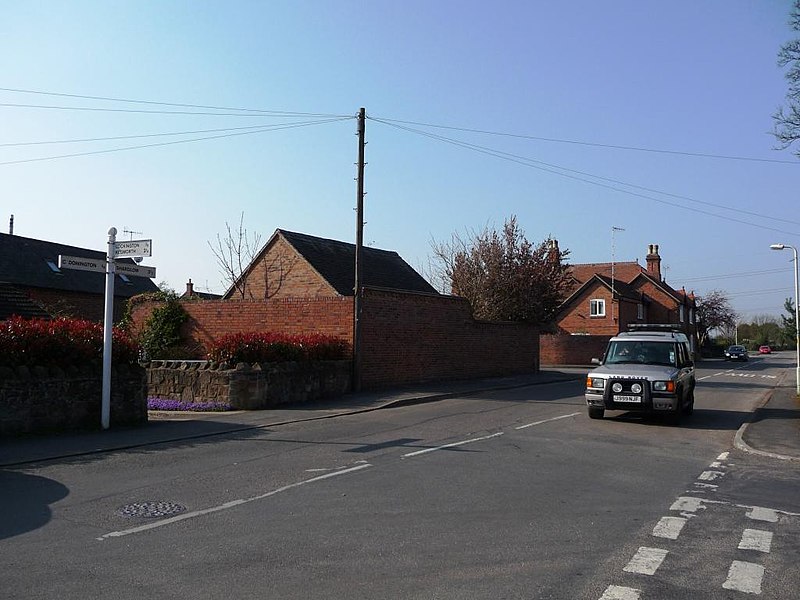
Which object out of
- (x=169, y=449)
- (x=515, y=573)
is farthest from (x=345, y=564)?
(x=169, y=449)

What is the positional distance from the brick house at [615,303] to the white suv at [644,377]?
31.2 metres

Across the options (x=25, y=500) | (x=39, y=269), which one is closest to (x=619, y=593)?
(x=25, y=500)

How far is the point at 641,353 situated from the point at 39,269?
1347 inches

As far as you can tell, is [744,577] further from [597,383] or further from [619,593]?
[597,383]

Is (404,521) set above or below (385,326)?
below

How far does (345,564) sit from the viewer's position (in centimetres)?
542

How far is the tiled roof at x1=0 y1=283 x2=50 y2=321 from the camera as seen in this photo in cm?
1667

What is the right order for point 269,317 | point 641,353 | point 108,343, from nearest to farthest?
point 108,343, point 641,353, point 269,317

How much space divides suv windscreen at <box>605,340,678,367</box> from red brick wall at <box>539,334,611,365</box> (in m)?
31.2

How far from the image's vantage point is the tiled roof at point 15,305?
54.7 ft

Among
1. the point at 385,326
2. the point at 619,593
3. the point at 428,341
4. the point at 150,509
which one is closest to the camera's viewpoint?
the point at 619,593

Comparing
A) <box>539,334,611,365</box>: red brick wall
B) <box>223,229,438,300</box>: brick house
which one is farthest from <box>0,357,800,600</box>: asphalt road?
<box>539,334,611,365</box>: red brick wall

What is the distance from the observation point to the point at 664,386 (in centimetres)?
1387

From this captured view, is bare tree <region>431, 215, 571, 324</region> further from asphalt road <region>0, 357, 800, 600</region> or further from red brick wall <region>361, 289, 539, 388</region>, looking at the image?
asphalt road <region>0, 357, 800, 600</region>
